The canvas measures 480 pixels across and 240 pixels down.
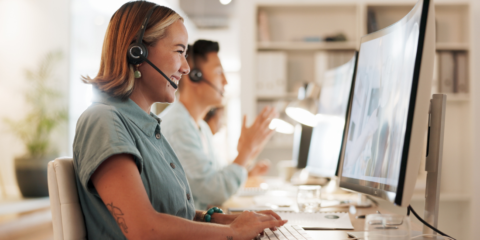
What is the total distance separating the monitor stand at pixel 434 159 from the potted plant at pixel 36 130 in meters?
4.07

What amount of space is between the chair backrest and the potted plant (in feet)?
12.1

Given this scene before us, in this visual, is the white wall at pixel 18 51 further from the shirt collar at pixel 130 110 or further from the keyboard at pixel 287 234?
the keyboard at pixel 287 234

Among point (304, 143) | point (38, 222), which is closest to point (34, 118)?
point (38, 222)

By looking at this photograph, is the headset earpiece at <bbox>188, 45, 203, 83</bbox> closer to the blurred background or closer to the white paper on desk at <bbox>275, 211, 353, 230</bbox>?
the white paper on desk at <bbox>275, 211, 353, 230</bbox>

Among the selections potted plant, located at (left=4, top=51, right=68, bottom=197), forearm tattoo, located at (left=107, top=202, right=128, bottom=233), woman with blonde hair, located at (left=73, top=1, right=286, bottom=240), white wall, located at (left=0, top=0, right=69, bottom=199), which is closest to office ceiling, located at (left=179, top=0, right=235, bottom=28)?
white wall, located at (left=0, top=0, right=69, bottom=199)

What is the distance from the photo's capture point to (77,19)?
448 centimetres

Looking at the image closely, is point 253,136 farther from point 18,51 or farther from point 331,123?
point 18,51

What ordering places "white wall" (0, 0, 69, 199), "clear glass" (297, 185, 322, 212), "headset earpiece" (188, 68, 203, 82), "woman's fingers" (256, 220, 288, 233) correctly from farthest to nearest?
"white wall" (0, 0, 69, 199)
"headset earpiece" (188, 68, 203, 82)
"clear glass" (297, 185, 322, 212)
"woman's fingers" (256, 220, 288, 233)

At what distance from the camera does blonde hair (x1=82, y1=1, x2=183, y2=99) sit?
0.89 m

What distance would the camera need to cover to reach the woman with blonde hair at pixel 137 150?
72 centimetres

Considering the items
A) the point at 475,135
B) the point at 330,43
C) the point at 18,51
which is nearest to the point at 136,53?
the point at 330,43

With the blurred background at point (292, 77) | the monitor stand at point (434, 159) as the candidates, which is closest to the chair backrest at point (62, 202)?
the monitor stand at point (434, 159)

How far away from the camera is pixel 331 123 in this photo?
158cm

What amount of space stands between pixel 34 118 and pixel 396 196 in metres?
4.17
